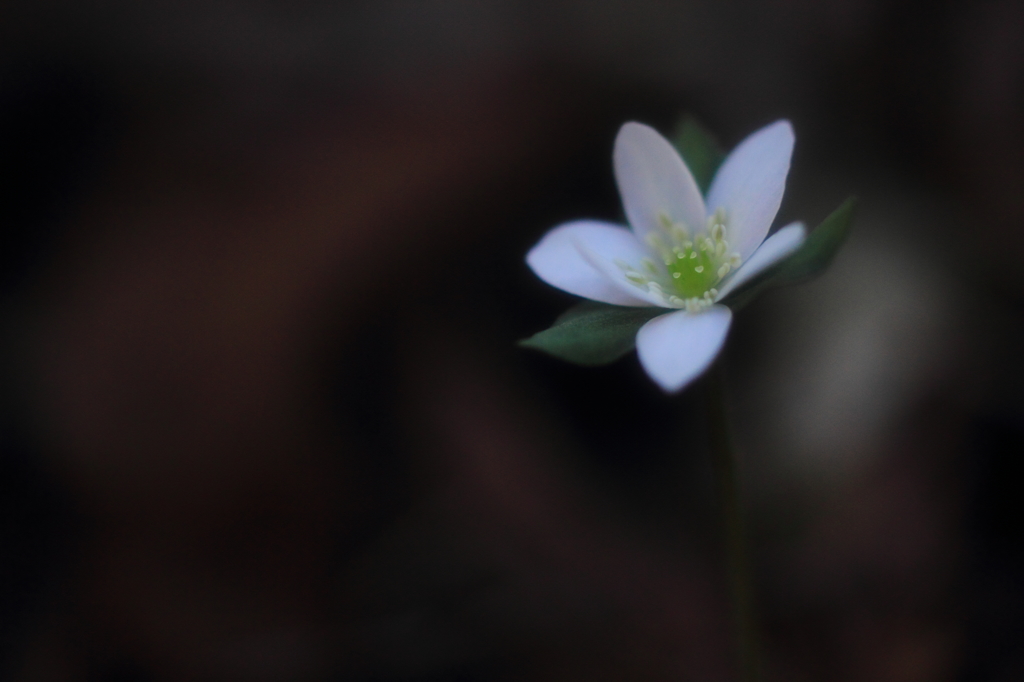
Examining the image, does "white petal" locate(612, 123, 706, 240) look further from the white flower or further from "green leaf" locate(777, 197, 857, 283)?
"green leaf" locate(777, 197, 857, 283)

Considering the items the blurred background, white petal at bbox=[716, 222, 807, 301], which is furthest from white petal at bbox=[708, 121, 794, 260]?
the blurred background

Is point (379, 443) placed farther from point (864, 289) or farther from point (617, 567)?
point (864, 289)

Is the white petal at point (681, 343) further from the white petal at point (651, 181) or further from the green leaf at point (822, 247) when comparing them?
the white petal at point (651, 181)

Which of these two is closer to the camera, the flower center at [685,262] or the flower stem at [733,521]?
the flower stem at [733,521]

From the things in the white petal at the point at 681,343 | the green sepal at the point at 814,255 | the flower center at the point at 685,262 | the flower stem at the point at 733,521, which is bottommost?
the flower stem at the point at 733,521

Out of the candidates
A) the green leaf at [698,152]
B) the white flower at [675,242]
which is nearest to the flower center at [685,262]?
the white flower at [675,242]

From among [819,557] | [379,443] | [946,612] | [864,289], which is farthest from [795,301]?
[379,443]
